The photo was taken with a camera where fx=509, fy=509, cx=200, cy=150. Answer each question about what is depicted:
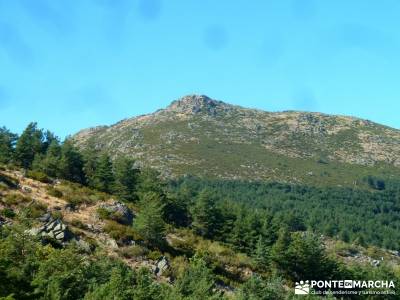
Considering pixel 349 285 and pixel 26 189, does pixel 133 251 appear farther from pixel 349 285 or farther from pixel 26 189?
pixel 349 285

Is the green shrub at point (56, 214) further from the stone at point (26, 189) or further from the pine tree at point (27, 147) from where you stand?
the pine tree at point (27, 147)

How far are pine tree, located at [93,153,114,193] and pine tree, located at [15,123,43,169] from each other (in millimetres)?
9527

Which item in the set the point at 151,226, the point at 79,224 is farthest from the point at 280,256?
the point at 79,224

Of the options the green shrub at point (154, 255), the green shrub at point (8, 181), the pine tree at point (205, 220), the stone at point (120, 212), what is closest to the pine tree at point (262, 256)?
the pine tree at point (205, 220)

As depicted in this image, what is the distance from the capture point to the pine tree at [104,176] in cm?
6775

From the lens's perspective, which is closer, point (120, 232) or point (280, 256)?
point (120, 232)

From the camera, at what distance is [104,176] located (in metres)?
69.8

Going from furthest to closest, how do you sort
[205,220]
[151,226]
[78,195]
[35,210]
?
[205,220] → [78,195] → [151,226] → [35,210]

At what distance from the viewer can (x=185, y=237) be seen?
54.3 metres

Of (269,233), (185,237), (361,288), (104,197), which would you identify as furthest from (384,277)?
(104,197)

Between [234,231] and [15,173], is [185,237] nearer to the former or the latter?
[234,231]

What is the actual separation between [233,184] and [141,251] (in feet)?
497

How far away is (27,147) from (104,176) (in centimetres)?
1219

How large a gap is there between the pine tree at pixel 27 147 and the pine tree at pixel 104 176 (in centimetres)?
953
